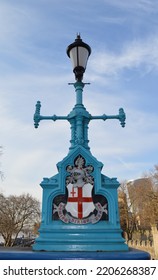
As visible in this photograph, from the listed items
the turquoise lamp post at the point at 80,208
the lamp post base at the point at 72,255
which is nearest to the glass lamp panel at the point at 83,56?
the turquoise lamp post at the point at 80,208

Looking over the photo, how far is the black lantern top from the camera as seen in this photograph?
13.4 feet

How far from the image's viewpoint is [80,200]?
341 centimetres

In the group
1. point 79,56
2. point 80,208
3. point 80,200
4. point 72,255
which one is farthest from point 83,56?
point 72,255

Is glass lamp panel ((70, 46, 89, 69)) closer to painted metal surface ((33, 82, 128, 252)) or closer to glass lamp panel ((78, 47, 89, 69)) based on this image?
glass lamp panel ((78, 47, 89, 69))

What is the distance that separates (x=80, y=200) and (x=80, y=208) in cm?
11

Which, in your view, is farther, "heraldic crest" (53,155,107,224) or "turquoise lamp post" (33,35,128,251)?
"heraldic crest" (53,155,107,224)

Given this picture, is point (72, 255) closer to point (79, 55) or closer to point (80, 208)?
point (80, 208)

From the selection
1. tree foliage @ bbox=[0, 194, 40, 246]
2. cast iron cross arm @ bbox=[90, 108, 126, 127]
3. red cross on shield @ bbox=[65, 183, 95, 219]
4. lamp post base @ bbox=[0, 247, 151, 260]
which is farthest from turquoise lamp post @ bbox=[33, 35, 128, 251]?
tree foliage @ bbox=[0, 194, 40, 246]

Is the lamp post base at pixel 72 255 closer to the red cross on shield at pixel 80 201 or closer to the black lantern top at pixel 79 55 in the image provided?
the red cross on shield at pixel 80 201

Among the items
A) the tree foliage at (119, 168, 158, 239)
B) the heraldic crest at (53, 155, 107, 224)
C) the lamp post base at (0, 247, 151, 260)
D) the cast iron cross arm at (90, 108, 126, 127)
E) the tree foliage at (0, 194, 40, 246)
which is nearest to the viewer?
the lamp post base at (0, 247, 151, 260)

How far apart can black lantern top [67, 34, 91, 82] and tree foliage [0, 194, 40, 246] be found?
108ft
